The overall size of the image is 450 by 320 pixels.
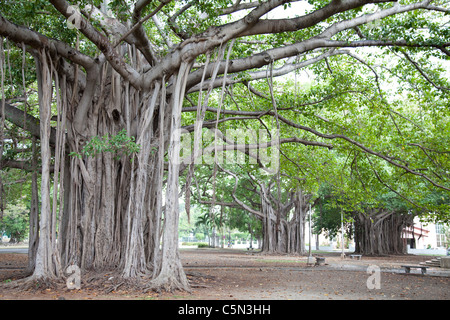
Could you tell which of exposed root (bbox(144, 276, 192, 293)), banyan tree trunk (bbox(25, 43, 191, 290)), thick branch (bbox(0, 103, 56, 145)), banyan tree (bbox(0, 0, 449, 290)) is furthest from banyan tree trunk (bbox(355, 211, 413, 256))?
thick branch (bbox(0, 103, 56, 145))

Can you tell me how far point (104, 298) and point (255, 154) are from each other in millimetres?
5697

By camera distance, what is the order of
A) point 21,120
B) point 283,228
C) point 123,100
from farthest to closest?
point 283,228 → point 123,100 → point 21,120

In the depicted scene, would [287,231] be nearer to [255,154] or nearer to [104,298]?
[255,154]

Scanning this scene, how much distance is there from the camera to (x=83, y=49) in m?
8.65

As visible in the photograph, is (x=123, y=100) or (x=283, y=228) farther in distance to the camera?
(x=283, y=228)

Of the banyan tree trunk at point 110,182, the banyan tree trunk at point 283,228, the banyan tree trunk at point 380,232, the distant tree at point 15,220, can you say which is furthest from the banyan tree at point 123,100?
the distant tree at point 15,220

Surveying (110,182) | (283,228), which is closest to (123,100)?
(110,182)

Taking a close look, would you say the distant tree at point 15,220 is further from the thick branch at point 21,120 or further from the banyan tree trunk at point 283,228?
the thick branch at point 21,120

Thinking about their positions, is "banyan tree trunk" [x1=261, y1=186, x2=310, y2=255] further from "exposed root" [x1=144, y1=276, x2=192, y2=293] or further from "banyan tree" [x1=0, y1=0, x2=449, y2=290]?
"exposed root" [x1=144, y1=276, x2=192, y2=293]

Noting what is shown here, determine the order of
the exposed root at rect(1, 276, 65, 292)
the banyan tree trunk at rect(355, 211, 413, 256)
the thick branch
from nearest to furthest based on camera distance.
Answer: the exposed root at rect(1, 276, 65, 292), the thick branch, the banyan tree trunk at rect(355, 211, 413, 256)

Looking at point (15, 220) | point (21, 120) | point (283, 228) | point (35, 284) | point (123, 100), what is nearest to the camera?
point (35, 284)

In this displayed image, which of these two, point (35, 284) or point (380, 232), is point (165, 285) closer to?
point (35, 284)

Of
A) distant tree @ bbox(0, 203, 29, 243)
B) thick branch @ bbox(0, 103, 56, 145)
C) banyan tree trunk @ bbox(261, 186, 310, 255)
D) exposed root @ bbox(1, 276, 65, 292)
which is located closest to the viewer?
exposed root @ bbox(1, 276, 65, 292)

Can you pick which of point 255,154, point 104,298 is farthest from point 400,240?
point 104,298
